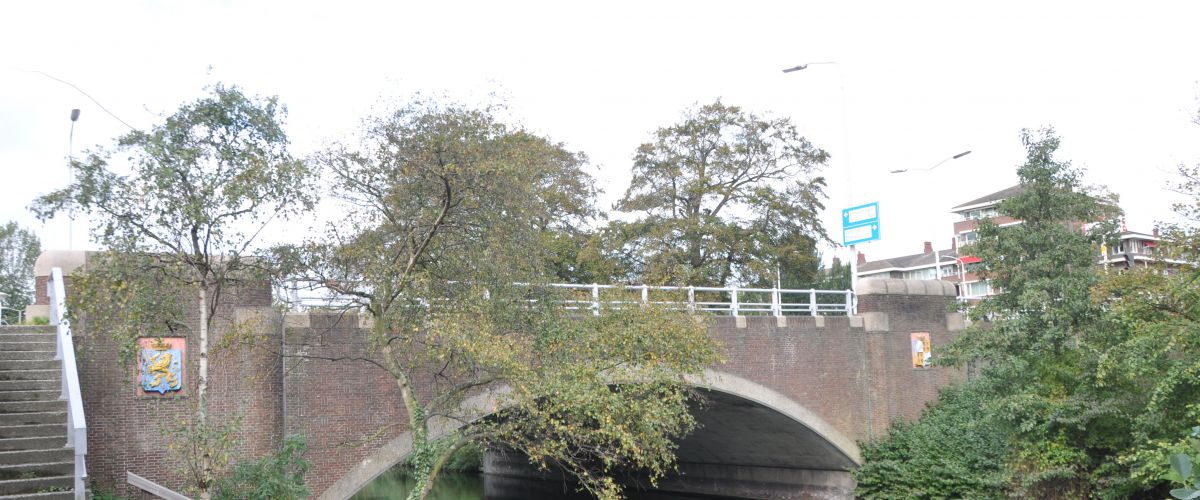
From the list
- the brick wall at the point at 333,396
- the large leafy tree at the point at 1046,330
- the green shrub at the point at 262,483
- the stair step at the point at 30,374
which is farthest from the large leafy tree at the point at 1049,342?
the stair step at the point at 30,374

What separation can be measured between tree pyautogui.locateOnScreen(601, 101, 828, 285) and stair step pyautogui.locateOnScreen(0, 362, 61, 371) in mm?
18232

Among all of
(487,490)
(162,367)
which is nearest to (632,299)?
(162,367)

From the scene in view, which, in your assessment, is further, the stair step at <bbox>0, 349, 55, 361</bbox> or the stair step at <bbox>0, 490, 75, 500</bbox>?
the stair step at <bbox>0, 349, 55, 361</bbox>

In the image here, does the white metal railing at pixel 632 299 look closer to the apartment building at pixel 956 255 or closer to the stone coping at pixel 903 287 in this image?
the stone coping at pixel 903 287

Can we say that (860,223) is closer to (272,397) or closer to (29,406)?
(272,397)

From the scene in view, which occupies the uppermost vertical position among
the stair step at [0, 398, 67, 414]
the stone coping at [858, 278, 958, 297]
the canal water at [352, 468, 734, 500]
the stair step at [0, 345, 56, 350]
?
the stone coping at [858, 278, 958, 297]

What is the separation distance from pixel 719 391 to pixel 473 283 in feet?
33.3

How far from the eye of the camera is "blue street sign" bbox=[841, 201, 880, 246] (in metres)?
22.3

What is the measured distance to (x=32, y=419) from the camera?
13.0 m

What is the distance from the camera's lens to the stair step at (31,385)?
13.6 meters

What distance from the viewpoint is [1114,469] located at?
18.7 m

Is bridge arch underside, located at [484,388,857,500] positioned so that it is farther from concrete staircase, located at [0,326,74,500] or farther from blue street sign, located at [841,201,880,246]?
concrete staircase, located at [0,326,74,500]

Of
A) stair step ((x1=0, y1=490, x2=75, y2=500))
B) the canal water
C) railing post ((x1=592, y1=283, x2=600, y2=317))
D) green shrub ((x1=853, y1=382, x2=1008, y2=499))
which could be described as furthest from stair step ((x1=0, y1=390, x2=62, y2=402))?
the canal water

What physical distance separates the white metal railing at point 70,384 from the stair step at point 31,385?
0.35 metres
